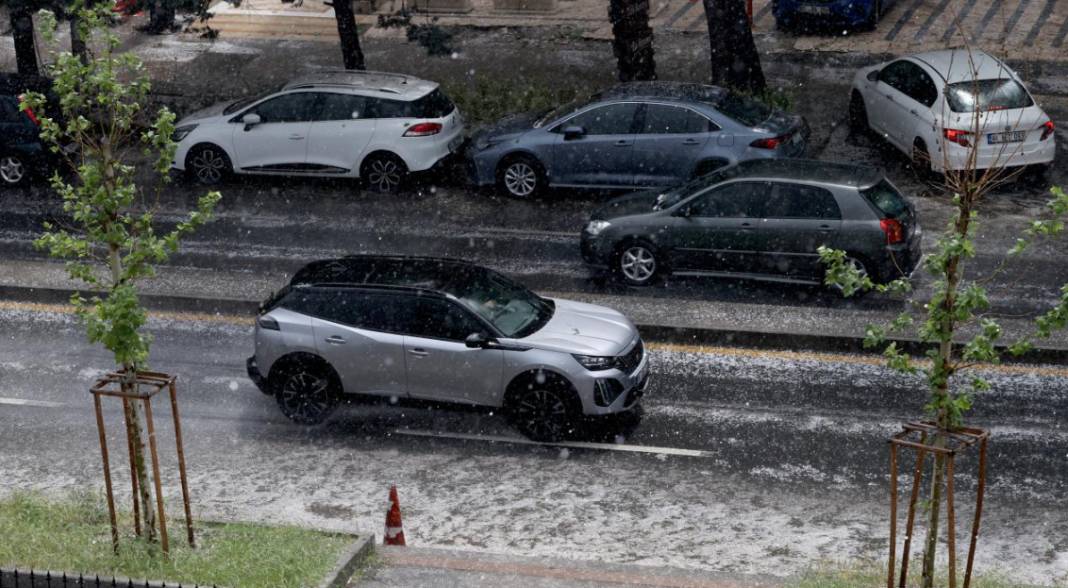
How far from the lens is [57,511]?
10.3 meters

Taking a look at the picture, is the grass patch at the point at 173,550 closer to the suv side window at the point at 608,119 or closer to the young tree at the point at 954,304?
the young tree at the point at 954,304

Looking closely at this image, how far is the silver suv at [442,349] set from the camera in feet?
40.3

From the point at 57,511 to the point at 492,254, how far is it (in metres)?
7.91

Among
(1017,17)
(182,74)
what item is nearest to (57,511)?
(182,74)

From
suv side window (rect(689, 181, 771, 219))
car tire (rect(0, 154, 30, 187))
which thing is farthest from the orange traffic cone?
car tire (rect(0, 154, 30, 187))

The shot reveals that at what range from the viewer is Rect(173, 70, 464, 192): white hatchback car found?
19219 mm

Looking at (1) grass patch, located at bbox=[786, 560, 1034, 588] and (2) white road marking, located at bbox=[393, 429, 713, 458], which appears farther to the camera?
(2) white road marking, located at bbox=[393, 429, 713, 458]

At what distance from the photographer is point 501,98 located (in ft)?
72.4

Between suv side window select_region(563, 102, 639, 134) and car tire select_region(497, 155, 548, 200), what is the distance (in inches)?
29.7

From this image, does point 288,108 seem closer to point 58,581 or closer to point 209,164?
point 209,164

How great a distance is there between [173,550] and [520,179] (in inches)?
409

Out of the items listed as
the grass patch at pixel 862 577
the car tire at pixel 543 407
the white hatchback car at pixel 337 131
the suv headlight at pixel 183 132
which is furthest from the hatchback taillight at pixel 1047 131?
the suv headlight at pixel 183 132

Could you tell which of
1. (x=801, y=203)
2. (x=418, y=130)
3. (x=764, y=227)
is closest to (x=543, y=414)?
(x=764, y=227)

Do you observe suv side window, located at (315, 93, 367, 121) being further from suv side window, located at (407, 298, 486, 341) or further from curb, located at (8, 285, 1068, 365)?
suv side window, located at (407, 298, 486, 341)
